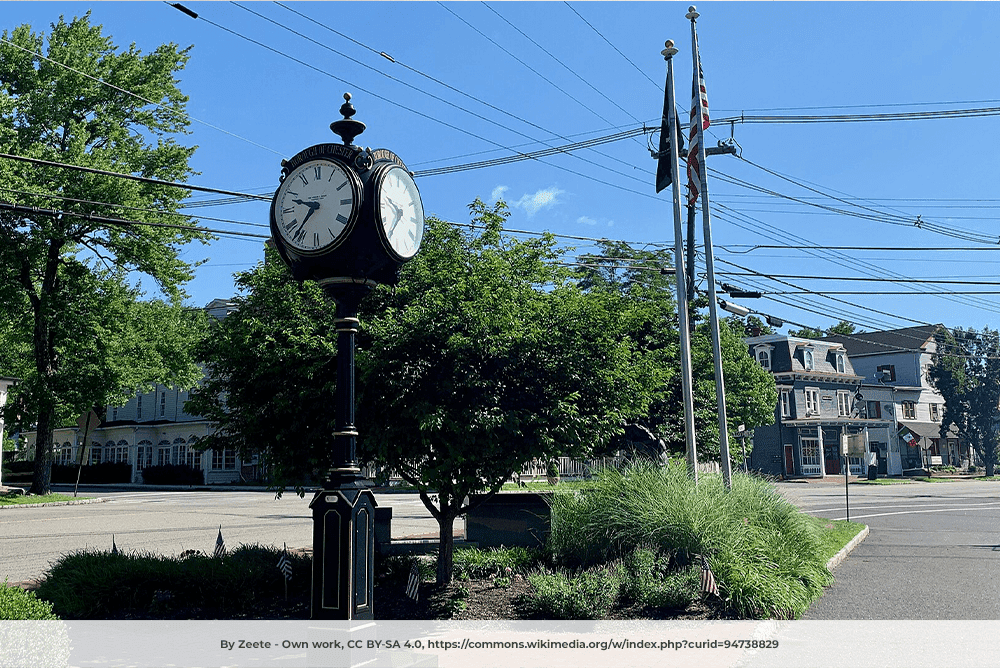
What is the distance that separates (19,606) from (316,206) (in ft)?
11.1

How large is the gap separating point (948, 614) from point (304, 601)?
741 centimetres

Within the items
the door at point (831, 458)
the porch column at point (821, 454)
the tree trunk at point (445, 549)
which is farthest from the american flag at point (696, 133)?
the door at point (831, 458)

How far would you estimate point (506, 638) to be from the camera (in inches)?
308

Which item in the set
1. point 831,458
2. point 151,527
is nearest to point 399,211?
point 151,527

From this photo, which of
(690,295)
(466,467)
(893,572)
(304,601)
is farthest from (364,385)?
(690,295)

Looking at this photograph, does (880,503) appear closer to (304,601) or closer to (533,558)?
(533,558)

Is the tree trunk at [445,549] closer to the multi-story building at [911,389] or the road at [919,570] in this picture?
the road at [919,570]

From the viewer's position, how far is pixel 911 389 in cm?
6731

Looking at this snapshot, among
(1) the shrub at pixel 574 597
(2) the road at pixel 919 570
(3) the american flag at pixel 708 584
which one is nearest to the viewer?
(1) the shrub at pixel 574 597

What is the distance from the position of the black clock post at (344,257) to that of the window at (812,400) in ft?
186

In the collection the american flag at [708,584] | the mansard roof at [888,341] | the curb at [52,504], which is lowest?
the curb at [52,504]

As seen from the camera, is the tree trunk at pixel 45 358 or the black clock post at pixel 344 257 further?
the tree trunk at pixel 45 358

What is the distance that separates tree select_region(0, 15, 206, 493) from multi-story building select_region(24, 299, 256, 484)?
19156 millimetres

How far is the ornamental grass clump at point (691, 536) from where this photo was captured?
9.06 m
